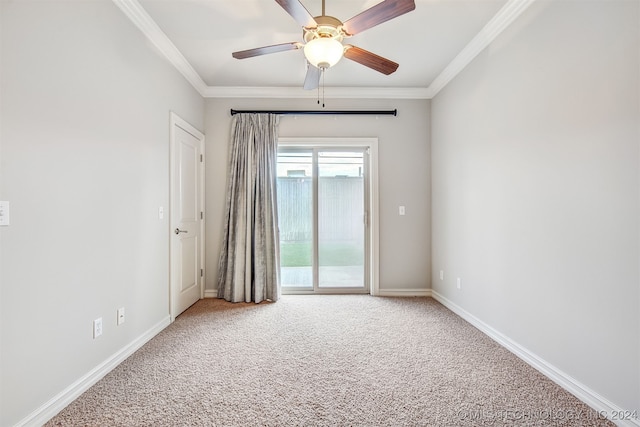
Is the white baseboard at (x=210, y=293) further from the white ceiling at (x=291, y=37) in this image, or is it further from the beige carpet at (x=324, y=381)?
the white ceiling at (x=291, y=37)

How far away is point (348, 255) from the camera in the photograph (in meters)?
3.87

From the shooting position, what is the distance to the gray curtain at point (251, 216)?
3.51m

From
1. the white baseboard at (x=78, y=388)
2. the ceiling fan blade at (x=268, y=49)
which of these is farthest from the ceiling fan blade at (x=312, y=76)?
the white baseboard at (x=78, y=388)

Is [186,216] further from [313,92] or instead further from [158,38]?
[313,92]

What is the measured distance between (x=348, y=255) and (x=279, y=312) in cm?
119

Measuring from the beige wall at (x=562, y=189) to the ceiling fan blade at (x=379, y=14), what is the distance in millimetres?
1026

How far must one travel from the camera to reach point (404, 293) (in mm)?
3754

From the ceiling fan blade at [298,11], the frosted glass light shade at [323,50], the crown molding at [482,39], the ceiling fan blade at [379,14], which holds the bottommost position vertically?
the frosted glass light shade at [323,50]

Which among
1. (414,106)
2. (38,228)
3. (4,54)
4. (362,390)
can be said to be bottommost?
(362,390)

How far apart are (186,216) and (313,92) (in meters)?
2.12

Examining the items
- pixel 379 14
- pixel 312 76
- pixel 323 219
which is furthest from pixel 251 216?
pixel 379 14

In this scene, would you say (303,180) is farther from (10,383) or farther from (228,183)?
(10,383)

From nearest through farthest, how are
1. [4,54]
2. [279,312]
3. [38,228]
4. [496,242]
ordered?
[4,54] → [38,228] → [496,242] → [279,312]

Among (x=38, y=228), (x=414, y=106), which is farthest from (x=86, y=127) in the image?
(x=414, y=106)
